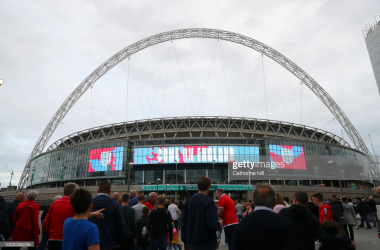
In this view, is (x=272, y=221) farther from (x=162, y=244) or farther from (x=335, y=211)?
(x=335, y=211)

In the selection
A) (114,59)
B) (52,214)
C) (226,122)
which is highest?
(114,59)

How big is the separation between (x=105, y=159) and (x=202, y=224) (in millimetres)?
70053

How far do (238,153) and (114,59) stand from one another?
46414 mm

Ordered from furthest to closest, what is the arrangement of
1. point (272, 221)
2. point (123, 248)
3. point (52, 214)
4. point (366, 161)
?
point (366, 161)
point (123, 248)
point (52, 214)
point (272, 221)

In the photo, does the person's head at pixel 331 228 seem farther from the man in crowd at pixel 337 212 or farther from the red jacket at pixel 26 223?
the red jacket at pixel 26 223

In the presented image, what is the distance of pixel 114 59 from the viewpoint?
7806cm

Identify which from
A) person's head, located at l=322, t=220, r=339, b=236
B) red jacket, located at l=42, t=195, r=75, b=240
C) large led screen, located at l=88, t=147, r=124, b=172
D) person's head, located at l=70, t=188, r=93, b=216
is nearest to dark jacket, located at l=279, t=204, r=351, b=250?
person's head, located at l=322, t=220, r=339, b=236

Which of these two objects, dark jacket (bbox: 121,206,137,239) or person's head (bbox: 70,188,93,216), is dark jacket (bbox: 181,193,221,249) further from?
person's head (bbox: 70,188,93,216)

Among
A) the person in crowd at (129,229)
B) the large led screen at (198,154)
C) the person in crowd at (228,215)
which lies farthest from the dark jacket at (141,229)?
the large led screen at (198,154)

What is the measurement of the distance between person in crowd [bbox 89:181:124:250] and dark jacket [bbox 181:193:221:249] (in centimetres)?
142

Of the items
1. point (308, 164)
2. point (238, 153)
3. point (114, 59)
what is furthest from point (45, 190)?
point (308, 164)

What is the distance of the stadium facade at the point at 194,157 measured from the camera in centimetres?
6581

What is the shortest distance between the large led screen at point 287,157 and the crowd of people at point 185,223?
197ft

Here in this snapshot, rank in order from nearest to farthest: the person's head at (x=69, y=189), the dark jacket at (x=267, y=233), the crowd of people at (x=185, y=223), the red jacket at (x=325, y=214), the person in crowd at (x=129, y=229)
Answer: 1. the dark jacket at (x=267, y=233)
2. the crowd of people at (x=185, y=223)
3. the person's head at (x=69, y=189)
4. the person in crowd at (x=129, y=229)
5. the red jacket at (x=325, y=214)
